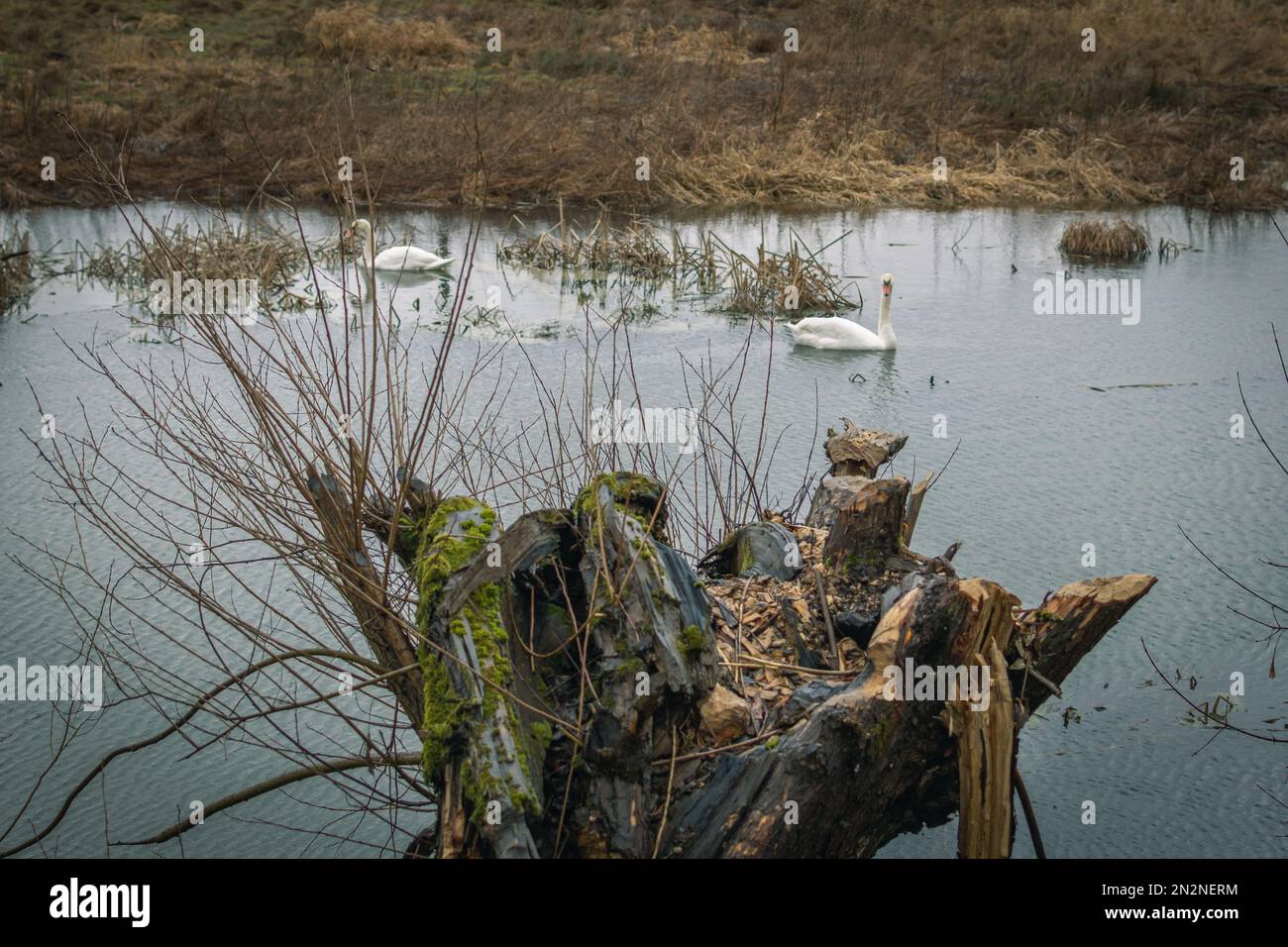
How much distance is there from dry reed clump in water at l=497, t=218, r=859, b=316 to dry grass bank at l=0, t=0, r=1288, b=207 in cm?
160

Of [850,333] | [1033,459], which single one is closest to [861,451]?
[1033,459]

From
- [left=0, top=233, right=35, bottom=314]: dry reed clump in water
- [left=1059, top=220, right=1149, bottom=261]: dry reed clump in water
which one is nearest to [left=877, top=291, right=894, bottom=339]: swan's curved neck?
[left=1059, top=220, right=1149, bottom=261]: dry reed clump in water

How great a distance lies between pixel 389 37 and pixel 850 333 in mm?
16046

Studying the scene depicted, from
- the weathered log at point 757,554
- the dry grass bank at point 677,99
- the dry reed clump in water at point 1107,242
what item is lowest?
the weathered log at point 757,554

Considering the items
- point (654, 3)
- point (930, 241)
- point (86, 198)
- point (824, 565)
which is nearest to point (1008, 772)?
point (824, 565)

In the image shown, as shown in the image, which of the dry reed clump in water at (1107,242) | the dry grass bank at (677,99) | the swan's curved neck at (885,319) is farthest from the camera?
the dry grass bank at (677,99)

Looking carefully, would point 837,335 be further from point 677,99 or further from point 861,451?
point 677,99

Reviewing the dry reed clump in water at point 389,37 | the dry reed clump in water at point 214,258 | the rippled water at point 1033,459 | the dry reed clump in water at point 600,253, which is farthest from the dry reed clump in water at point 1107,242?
the dry reed clump in water at point 389,37

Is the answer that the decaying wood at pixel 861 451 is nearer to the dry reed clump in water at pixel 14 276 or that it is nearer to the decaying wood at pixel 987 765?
the decaying wood at pixel 987 765

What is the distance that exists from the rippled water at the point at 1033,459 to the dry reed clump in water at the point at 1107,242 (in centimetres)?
34

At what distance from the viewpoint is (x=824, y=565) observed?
154 inches

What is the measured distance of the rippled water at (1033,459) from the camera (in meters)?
3.83
